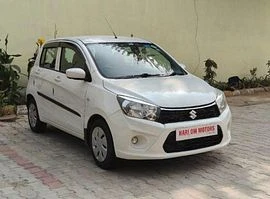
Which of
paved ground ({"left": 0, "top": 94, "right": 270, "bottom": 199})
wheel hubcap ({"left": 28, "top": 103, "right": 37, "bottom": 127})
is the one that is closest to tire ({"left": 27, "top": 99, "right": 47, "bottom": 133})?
wheel hubcap ({"left": 28, "top": 103, "right": 37, "bottom": 127})

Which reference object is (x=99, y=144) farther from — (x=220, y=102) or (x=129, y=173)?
(x=220, y=102)

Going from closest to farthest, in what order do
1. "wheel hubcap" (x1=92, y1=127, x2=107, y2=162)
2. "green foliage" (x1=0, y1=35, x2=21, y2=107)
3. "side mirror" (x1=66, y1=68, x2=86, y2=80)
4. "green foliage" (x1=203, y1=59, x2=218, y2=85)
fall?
"wheel hubcap" (x1=92, y1=127, x2=107, y2=162) < "side mirror" (x1=66, y1=68, x2=86, y2=80) < "green foliage" (x1=0, y1=35, x2=21, y2=107) < "green foliage" (x1=203, y1=59, x2=218, y2=85)

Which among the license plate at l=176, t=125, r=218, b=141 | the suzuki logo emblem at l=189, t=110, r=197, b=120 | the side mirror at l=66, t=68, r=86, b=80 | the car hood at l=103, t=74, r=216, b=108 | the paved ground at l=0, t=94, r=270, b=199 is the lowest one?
the paved ground at l=0, t=94, r=270, b=199

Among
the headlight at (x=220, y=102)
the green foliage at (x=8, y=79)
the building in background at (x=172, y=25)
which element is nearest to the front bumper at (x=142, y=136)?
the headlight at (x=220, y=102)

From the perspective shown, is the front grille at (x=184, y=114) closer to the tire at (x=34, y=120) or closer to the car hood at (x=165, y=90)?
the car hood at (x=165, y=90)

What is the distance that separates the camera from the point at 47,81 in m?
6.64

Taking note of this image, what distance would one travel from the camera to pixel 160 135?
15.8 ft

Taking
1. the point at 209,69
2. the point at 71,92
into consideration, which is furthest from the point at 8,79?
the point at 209,69

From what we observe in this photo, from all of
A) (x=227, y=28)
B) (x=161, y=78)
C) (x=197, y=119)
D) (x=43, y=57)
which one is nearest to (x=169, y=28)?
(x=227, y=28)

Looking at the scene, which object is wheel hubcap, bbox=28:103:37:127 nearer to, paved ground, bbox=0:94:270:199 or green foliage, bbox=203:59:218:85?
paved ground, bbox=0:94:270:199

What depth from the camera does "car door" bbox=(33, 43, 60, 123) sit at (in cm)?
653

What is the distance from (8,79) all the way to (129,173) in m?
4.49

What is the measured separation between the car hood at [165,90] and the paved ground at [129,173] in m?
0.88

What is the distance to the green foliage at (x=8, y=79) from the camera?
8.59 meters
